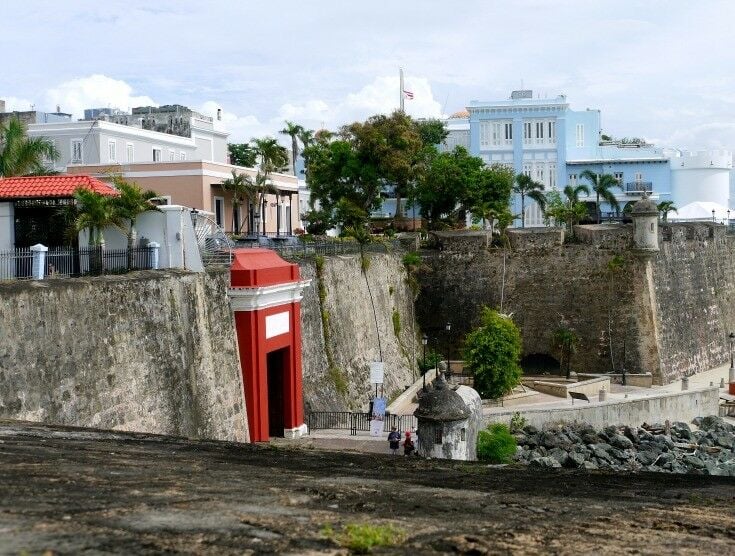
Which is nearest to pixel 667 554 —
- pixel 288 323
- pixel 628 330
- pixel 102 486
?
pixel 102 486

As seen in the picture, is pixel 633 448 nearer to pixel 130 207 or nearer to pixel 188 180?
pixel 188 180

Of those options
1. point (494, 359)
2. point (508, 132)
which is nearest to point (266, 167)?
point (494, 359)

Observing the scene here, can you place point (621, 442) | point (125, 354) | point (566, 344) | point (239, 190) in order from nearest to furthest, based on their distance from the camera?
point (125, 354) < point (621, 442) < point (239, 190) < point (566, 344)

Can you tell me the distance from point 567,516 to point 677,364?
35986 millimetres

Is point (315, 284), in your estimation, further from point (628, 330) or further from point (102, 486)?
point (102, 486)

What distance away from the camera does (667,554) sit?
19.8ft

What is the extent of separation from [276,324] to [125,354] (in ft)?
20.6

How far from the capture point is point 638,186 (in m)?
64.0

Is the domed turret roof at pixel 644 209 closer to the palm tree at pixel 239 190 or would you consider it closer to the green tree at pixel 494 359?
the green tree at pixel 494 359

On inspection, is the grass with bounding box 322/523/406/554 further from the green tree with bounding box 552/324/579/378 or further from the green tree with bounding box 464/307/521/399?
the green tree with bounding box 552/324/579/378

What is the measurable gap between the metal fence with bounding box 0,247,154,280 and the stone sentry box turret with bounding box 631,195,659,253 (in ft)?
79.2

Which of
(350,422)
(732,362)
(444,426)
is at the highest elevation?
(444,426)

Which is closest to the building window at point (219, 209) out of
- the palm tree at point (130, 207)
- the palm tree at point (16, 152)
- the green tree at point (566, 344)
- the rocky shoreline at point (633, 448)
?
the palm tree at point (16, 152)

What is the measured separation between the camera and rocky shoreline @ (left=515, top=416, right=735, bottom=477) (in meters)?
28.4
